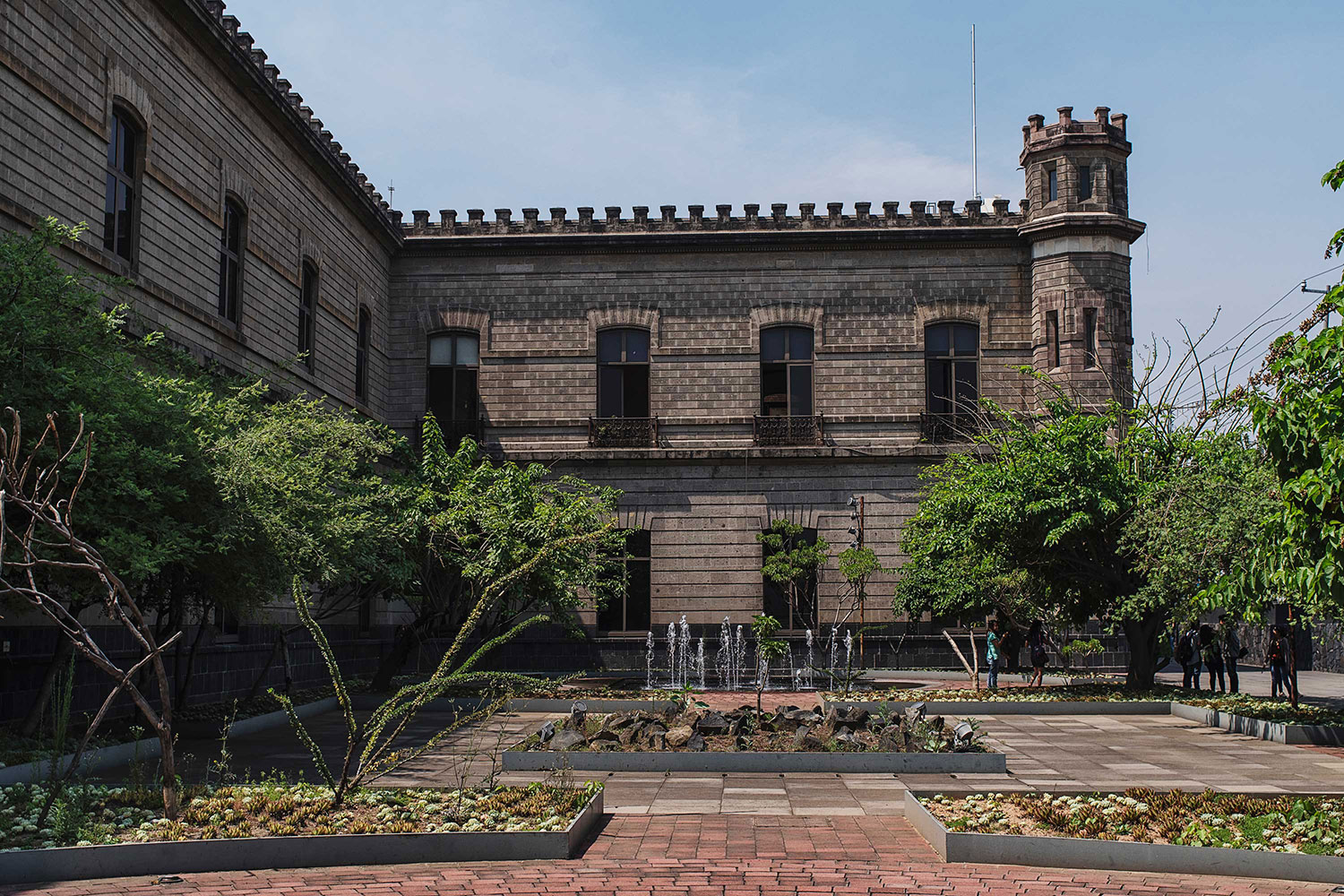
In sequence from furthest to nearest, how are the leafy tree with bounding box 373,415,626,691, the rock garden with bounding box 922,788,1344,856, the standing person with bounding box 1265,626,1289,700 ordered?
the leafy tree with bounding box 373,415,626,691, the standing person with bounding box 1265,626,1289,700, the rock garden with bounding box 922,788,1344,856

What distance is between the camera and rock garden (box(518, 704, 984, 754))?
14.5 meters

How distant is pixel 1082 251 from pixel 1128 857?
81.2 ft

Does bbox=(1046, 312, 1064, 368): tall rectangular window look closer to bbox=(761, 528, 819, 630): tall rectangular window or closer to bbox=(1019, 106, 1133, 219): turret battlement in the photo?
bbox=(1019, 106, 1133, 219): turret battlement

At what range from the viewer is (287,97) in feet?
85.8

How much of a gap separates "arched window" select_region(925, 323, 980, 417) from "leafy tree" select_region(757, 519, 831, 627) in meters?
4.83

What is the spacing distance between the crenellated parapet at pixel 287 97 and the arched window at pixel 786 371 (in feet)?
34.3

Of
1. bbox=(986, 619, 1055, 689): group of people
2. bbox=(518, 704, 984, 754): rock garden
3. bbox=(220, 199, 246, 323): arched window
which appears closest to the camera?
bbox=(518, 704, 984, 754): rock garden

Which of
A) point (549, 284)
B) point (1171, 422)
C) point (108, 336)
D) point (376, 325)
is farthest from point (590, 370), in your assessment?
point (108, 336)

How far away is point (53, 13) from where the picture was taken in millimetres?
17859

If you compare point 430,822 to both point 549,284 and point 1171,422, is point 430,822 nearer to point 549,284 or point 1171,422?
point 1171,422

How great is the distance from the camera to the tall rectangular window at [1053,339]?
1241 inches

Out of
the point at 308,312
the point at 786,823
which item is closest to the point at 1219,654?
the point at 786,823

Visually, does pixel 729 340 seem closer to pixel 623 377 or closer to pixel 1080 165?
pixel 623 377

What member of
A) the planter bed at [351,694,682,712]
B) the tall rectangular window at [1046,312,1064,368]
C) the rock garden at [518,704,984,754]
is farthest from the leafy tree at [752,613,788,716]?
the rock garden at [518,704,984,754]
